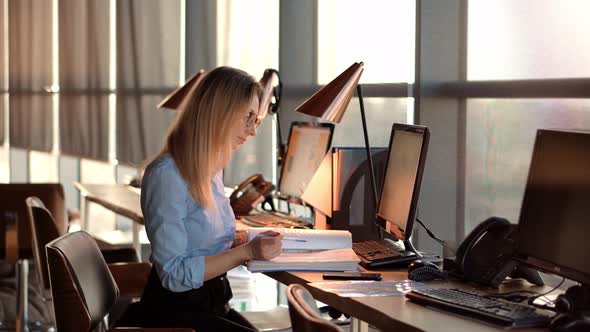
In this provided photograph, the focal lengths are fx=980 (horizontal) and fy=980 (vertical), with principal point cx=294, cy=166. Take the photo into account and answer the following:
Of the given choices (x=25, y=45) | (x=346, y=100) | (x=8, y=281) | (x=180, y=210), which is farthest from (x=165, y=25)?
(x=180, y=210)

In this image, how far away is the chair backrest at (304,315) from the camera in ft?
5.43

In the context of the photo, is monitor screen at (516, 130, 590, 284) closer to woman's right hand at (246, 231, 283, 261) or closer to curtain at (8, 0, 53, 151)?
woman's right hand at (246, 231, 283, 261)

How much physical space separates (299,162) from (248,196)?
282 mm

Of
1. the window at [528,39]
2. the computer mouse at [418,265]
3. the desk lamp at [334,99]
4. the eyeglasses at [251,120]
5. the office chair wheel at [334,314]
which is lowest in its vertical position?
the office chair wheel at [334,314]

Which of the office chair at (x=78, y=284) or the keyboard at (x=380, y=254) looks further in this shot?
the keyboard at (x=380, y=254)

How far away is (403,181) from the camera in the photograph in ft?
9.53

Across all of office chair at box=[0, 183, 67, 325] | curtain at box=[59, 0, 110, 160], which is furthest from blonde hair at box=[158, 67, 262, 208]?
curtain at box=[59, 0, 110, 160]

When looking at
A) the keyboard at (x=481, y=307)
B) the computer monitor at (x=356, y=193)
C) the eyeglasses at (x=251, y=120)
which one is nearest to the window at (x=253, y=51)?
the computer monitor at (x=356, y=193)

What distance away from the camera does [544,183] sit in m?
2.29

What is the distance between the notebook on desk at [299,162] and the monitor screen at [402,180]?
0.68 metres

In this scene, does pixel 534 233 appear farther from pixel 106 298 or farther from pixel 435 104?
pixel 435 104

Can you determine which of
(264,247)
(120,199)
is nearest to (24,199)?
(120,199)

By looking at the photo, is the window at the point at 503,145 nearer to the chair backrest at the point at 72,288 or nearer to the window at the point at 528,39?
the window at the point at 528,39

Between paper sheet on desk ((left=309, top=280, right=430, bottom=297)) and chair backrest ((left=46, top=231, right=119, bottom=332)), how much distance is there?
57 cm
